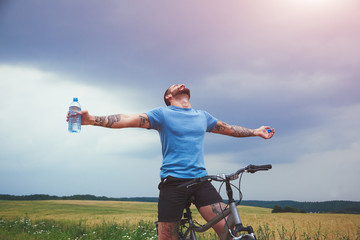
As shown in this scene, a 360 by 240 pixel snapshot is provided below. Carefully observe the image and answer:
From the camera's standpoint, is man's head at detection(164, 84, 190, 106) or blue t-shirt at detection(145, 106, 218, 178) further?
man's head at detection(164, 84, 190, 106)

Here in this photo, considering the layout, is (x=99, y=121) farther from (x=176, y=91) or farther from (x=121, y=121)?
(x=176, y=91)

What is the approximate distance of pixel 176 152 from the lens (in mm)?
4293

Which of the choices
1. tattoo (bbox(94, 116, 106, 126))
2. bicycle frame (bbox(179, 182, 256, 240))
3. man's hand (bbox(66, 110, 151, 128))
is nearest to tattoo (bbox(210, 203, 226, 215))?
bicycle frame (bbox(179, 182, 256, 240))

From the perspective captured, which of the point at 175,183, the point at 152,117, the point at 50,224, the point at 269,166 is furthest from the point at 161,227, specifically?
the point at 50,224

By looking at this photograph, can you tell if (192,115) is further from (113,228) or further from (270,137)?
(113,228)

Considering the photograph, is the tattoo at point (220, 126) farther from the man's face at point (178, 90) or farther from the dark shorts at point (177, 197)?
the dark shorts at point (177, 197)

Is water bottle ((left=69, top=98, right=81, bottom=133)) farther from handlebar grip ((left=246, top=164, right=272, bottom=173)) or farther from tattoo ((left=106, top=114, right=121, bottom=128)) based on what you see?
handlebar grip ((left=246, top=164, right=272, bottom=173))

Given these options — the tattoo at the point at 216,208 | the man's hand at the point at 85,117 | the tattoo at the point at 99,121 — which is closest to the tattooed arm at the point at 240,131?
the tattoo at the point at 216,208

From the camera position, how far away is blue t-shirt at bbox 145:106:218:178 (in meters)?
4.21

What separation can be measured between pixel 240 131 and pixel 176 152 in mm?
1800

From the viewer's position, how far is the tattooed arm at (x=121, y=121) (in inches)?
170

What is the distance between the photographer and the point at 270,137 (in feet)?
18.8

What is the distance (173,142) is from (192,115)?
21.9 inches

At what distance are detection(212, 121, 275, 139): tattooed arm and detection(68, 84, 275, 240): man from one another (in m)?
0.67
